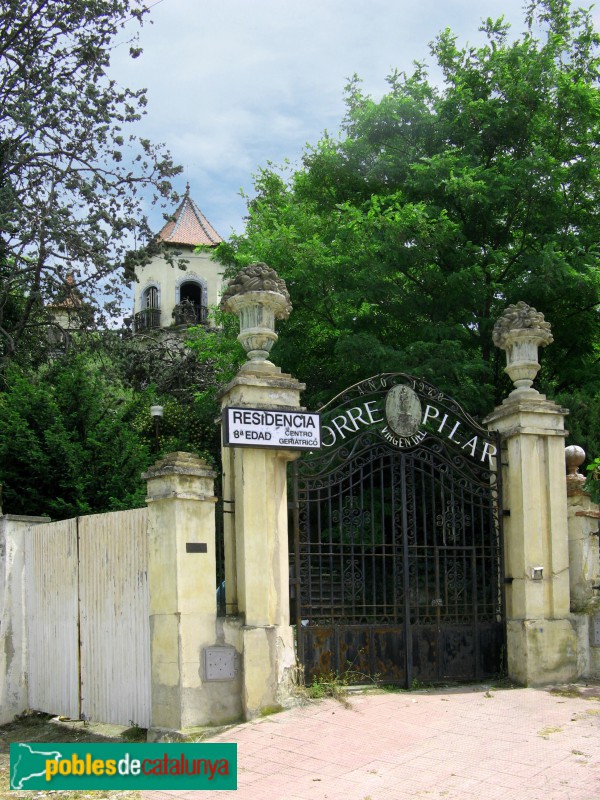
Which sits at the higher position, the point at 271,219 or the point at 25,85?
the point at 25,85

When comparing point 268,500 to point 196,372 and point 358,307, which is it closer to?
point 358,307

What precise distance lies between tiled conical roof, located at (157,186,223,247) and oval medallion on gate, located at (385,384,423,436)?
30556 millimetres

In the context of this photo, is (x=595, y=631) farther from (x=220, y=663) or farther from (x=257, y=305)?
(x=257, y=305)

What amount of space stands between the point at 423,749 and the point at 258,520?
8.87 ft

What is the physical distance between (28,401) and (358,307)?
6.44m

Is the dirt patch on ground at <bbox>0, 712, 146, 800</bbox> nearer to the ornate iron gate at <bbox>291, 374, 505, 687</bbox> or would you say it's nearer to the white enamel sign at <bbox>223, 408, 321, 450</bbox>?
the ornate iron gate at <bbox>291, 374, 505, 687</bbox>

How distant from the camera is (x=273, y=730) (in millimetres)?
8172

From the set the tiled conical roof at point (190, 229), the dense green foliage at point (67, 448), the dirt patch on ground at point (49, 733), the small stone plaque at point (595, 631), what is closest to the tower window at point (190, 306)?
the tiled conical roof at point (190, 229)

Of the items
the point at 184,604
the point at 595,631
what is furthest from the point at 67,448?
the point at 595,631

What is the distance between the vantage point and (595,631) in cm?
1059

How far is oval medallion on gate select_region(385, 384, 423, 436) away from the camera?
33.8 feet

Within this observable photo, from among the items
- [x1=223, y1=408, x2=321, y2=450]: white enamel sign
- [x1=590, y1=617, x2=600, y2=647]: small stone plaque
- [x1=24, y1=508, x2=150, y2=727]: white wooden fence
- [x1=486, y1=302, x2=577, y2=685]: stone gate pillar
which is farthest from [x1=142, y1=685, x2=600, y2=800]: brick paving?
[x1=223, y1=408, x2=321, y2=450]: white enamel sign

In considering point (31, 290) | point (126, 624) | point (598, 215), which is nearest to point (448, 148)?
point (598, 215)

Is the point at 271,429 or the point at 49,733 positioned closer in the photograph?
the point at 271,429
